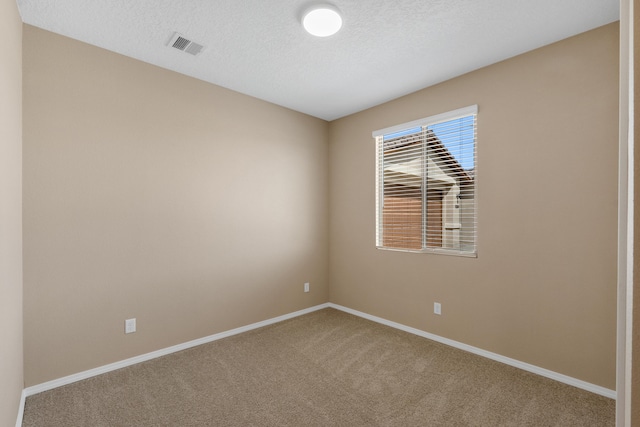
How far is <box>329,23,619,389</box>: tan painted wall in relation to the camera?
229 cm

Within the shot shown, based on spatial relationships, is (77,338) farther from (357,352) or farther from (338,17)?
(338,17)

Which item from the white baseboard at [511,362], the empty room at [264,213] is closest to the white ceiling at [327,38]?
the empty room at [264,213]

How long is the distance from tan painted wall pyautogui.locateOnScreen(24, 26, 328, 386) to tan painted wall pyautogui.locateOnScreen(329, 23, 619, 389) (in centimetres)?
181

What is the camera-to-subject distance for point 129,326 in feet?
8.93

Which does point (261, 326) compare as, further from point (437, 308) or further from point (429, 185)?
point (429, 185)

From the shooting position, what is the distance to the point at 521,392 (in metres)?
2.30

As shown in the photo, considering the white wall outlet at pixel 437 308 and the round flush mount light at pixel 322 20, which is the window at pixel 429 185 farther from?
the round flush mount light at pixel 322 20

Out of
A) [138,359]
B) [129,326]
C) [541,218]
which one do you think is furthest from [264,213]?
[541,218]

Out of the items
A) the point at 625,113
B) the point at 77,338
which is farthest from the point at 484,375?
the point at 77,338

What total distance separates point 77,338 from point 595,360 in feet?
13.2

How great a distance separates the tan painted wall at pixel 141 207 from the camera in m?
2.34

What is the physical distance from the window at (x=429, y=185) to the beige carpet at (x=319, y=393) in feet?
3.75

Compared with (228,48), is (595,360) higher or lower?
lower

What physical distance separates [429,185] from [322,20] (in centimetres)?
201
